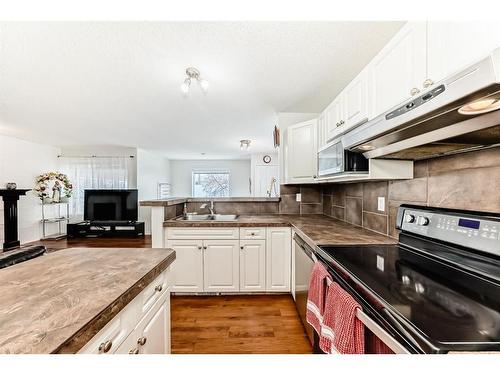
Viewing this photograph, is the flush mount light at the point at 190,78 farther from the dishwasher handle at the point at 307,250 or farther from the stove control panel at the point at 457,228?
the stove control panel at the point at 457,228

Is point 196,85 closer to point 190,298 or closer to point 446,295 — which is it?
point 190,298

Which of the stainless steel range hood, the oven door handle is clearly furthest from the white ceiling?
the oven door handle

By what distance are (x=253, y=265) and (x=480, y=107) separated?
2.27 metres

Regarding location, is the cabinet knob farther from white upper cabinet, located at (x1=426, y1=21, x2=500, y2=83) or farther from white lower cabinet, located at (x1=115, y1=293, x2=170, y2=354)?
white lower cabinet, located at (x1=115, y1=293, x2=170, y2=354)

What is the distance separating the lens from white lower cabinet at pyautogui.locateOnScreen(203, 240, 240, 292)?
262 cm

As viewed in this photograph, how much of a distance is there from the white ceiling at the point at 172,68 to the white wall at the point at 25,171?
4.51 feet

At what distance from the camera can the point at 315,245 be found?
1.56 metres

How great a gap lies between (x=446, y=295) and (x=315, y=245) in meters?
0.78

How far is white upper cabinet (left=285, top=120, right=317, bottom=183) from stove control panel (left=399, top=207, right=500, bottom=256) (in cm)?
132

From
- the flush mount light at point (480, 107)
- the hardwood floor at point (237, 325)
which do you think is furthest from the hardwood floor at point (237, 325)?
the flush mount light at point (480, 107)

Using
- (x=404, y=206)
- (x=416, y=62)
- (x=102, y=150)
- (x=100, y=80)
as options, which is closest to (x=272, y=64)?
(x=416, y=62)

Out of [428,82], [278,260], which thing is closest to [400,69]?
[428,82]

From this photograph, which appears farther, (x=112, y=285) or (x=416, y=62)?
(x=416, y=62)

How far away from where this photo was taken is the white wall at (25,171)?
187 inches
